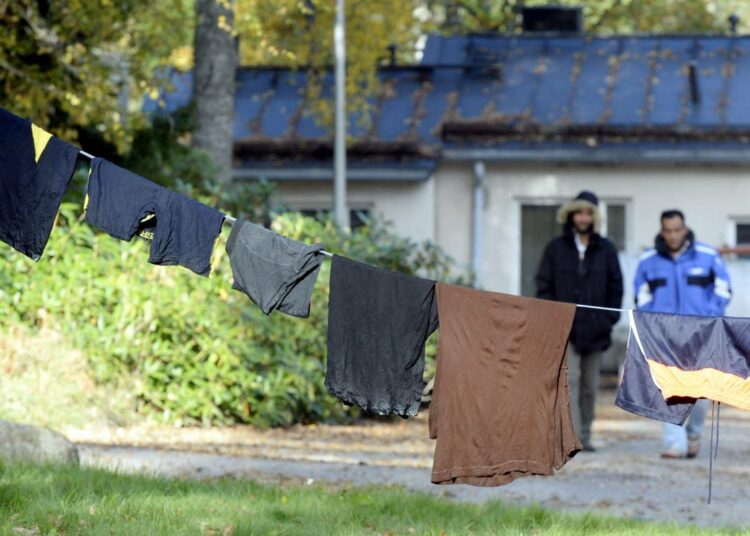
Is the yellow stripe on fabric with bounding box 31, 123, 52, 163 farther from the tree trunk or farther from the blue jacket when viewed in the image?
the tree trunk

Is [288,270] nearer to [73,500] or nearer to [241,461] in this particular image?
[73,500]

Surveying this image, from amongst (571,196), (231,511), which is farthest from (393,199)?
(231,511)

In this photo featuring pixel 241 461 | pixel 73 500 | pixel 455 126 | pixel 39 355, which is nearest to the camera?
pixel 73 500

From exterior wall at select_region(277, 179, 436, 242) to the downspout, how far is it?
0.57m

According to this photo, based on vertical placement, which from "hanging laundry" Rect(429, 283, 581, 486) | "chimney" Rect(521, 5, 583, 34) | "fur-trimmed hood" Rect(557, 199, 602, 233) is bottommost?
"hanging laundry" Rect(429, 283, 581, 486)

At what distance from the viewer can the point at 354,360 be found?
6.93 metres

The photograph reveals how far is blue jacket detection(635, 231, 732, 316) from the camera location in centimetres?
1089

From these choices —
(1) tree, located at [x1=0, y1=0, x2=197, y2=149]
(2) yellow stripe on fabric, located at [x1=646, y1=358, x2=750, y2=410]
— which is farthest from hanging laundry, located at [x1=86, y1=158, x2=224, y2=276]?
(1) tree, located at [x1=0, y1=0, x2=197, y2=149]

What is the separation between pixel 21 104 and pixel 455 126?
8.52 m

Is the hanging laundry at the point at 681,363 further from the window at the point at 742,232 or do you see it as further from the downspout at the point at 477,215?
the window at the point at 742,232

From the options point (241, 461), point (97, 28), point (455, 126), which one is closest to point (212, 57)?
point (97, 28)

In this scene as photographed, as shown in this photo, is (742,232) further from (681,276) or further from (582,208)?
(681,276)

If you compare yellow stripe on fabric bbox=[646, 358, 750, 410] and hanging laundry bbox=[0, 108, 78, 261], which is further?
hanging laundry bbox=[0, 108, 78, 261]

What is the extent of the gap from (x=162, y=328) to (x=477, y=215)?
845 cm
